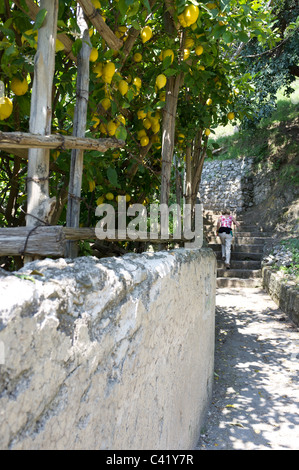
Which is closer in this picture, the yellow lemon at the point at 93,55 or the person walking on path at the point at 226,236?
the yellow lemon at the point at 93,55

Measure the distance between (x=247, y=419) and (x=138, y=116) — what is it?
245cm

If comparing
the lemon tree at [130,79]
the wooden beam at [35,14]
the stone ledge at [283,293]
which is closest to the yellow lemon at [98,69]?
the lemon tree at [130,79]

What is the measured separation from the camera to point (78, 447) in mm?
960

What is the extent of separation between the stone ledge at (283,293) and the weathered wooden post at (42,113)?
5.03 metres

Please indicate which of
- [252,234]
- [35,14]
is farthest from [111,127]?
[252,234]

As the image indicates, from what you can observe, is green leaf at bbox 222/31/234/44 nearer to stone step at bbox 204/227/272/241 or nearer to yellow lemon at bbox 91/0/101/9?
yellow lemon at bbox 91/0/101/9

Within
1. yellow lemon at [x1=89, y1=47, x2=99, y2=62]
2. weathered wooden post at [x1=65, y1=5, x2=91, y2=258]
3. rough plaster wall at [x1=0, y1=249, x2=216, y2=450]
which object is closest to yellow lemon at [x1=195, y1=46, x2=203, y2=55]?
yellow lemon at [x1=89, y1=47, x2=99, y2=62]

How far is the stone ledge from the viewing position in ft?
19.0

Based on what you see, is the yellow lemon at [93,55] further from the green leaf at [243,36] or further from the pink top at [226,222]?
the pink top at [226,222]

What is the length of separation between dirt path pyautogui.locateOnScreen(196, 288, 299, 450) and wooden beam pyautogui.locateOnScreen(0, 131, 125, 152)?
2169mm

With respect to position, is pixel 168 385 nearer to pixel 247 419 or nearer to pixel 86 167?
pixel 86 167

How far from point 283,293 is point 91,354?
19.4 ft

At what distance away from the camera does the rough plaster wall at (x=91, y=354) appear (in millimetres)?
768

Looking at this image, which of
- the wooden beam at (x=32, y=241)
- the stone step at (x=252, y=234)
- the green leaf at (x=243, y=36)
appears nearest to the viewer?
the wooden beam at (x=32, y=241)
